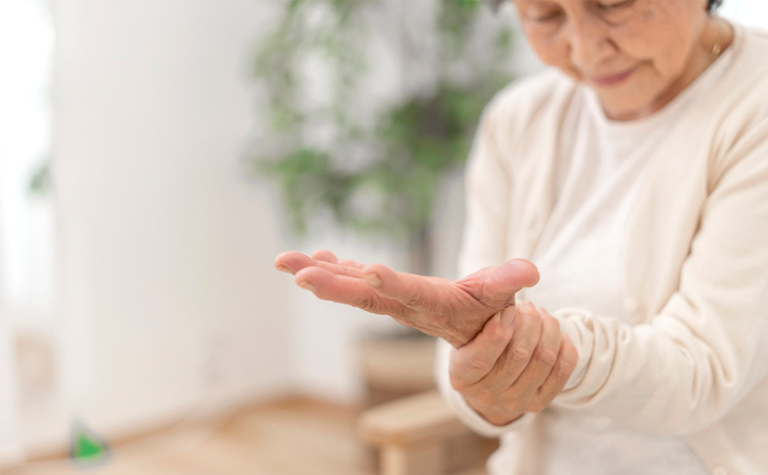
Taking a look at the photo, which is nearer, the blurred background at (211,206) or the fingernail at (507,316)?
the fingernail at (507,316)

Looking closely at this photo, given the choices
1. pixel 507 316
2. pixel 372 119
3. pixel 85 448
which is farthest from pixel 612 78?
pixel 85 448

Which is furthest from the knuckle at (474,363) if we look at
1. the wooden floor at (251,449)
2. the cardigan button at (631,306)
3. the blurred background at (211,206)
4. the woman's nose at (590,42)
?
the wooden floor at (251,449)

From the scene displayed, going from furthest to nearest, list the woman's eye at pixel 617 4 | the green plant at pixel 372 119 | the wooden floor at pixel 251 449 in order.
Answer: the wooden floor at pixel 251 449 → the green plant at pixel 372 119 → the woman's eye at pixel 617 4

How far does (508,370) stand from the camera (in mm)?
686

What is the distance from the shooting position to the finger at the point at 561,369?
0.70m

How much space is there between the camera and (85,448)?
7.86 feet

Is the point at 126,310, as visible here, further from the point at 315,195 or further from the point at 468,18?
the point at 468,18

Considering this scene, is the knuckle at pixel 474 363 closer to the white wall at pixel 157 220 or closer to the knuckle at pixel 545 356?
the knuckle at pixel 545 356

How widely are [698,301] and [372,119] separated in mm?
1606

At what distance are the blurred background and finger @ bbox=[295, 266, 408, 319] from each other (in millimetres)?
1384

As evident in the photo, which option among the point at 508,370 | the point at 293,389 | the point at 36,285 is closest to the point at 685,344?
the point at 508,370

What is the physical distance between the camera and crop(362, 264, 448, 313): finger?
55 centimetres

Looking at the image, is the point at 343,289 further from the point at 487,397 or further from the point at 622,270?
the point at 622,270

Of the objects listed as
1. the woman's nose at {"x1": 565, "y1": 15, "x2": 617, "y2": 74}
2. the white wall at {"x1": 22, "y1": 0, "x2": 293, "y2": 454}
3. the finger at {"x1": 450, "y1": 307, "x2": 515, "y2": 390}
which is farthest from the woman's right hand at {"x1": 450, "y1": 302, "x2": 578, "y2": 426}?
the white wall at {"x1": 22, "y1": 0, "x2": 293, "y2": 454}
